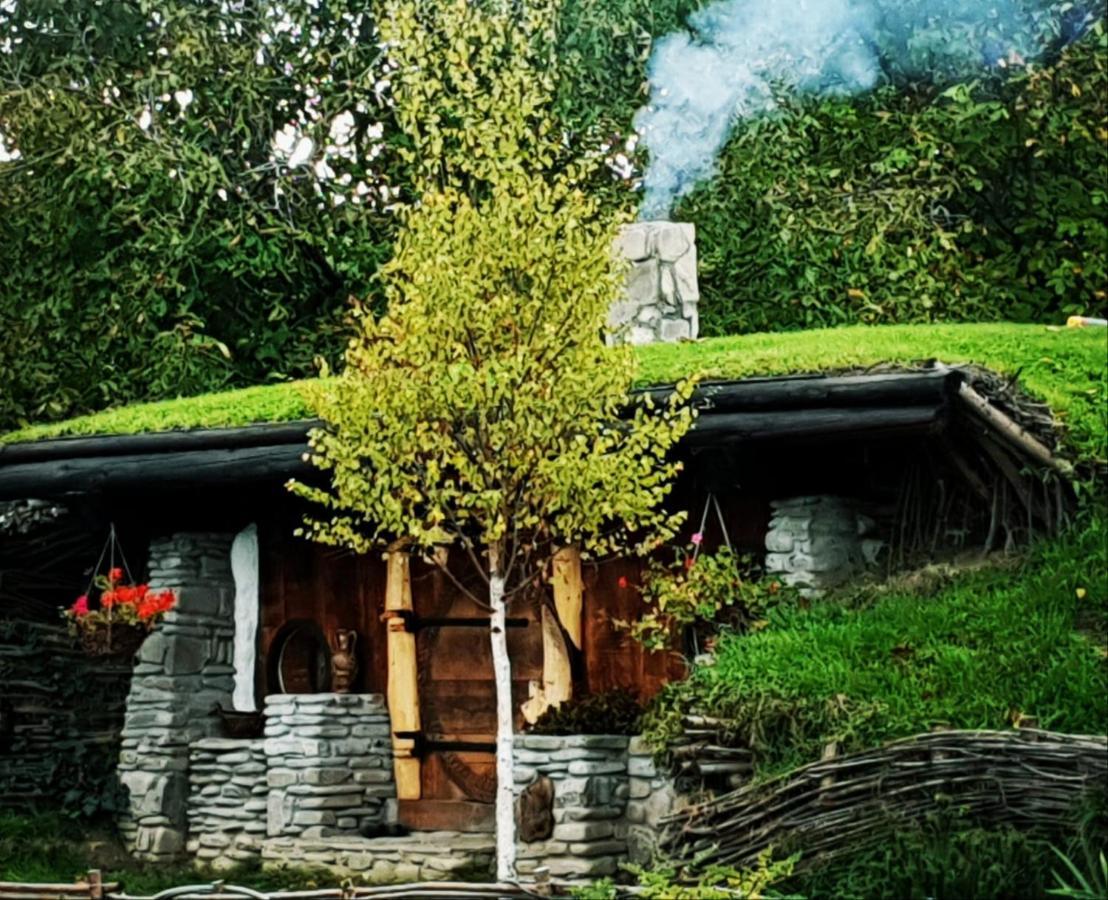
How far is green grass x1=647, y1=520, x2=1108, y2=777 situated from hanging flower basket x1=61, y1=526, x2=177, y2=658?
159 inches

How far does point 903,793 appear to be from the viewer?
10008 mm

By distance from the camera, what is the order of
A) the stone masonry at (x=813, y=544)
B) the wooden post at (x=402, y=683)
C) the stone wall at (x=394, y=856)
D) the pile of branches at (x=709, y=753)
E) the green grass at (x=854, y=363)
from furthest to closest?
the wooden post at (x=402, y=683) → the stone wall at (x=394, y=856) → the stone masonry at (x=813, y=544) → the green grass at (x=854, y=363) → the pile of branches at (x=709, y=753)

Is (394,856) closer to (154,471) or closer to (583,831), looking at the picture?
(583,831)

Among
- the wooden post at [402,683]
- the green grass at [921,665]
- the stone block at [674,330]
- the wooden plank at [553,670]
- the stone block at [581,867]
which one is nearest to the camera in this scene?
the green grass at [921,665]

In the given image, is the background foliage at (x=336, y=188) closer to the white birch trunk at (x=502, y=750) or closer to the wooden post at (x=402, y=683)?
the wooden post at (x=402, y=683)

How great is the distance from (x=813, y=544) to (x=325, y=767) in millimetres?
3447

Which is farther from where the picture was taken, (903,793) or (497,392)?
(497,392)

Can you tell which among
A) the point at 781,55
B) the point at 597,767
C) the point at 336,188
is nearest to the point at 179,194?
the point at 336,188

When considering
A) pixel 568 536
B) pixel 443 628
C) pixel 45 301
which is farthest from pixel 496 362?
pixel 45 301

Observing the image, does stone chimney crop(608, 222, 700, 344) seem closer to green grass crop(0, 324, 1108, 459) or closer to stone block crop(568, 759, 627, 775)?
green grass crop(0, 324, 1108, 459)

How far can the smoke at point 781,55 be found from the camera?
20594 millimetres

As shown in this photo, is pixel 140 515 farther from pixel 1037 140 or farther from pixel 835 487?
pixel 1037 140

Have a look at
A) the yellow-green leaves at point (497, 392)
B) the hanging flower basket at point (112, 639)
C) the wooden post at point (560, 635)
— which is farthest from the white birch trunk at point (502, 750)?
the hanging flower basket at point (112, 639)

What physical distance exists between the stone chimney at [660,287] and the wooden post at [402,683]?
2.68 m
